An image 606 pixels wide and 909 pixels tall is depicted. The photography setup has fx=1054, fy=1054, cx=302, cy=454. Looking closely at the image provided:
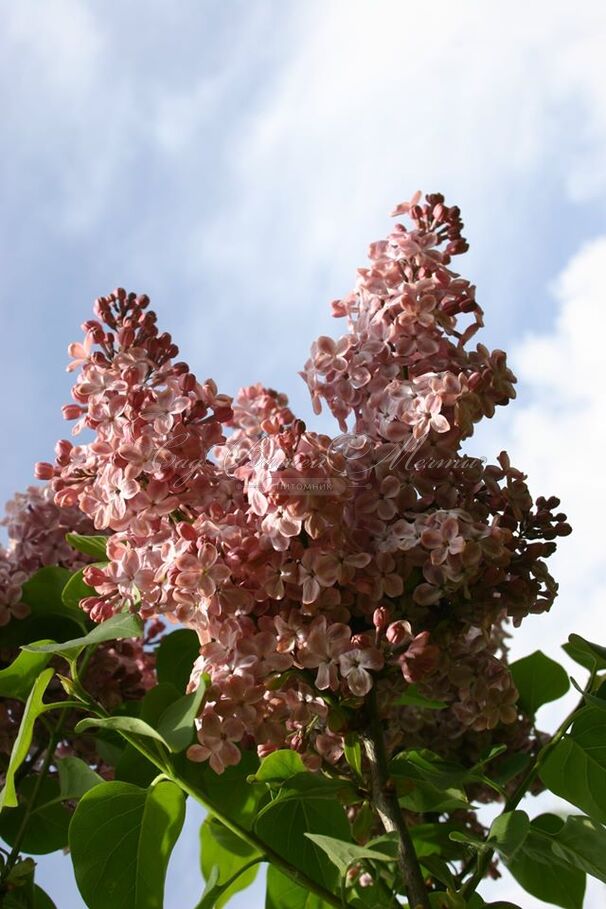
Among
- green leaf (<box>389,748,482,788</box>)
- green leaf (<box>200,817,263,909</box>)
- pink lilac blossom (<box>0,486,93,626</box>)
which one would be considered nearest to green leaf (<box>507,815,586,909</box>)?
green leaf (<box>389,748,482,788</box>)

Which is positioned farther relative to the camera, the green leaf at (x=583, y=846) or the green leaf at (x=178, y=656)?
the green leaf at (x=178, y=656)

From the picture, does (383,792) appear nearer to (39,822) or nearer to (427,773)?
(427,773)

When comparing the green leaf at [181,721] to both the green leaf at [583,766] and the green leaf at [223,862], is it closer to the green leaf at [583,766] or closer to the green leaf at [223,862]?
the green leaf at [223,862]

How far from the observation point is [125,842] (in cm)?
76

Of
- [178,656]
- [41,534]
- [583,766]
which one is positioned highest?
[41,534]

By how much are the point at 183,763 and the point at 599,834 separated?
1.03 ft

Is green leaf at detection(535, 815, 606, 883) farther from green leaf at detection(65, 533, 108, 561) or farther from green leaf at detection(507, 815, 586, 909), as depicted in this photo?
green leaf at detection(65, 533, 108, 561)

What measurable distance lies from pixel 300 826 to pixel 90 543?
0.29 meters

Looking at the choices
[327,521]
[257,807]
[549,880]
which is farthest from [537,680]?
[327,521]

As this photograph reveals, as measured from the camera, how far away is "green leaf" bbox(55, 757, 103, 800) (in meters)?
0.82

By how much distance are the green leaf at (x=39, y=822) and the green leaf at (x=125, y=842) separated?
200mm

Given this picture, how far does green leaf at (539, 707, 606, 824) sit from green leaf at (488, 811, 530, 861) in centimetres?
14

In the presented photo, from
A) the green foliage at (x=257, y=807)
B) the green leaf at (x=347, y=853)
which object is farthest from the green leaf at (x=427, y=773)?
the green leaf at (x=347, y=853)

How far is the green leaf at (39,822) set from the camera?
3.10ft
